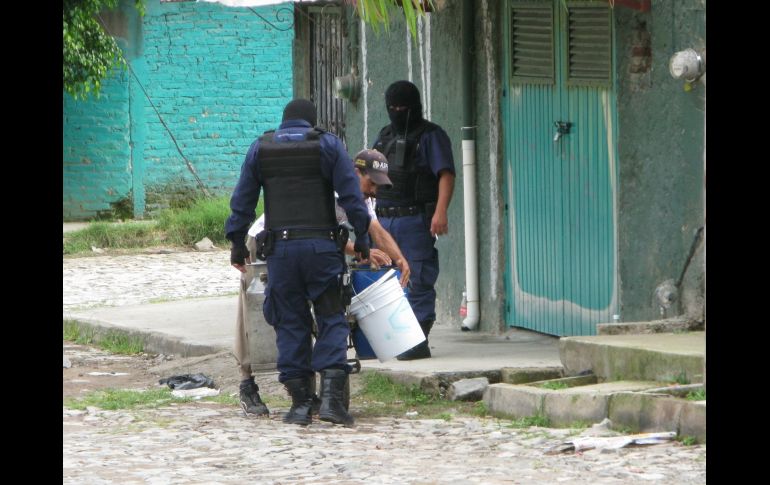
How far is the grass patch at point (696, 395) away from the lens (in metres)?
6.56

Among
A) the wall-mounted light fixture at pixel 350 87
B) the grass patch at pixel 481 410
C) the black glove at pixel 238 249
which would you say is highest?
the wall-mounted light fixture at pixel 350 87

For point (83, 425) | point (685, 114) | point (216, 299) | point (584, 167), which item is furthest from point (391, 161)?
point (216, 299)

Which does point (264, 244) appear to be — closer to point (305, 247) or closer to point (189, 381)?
point (305, 247)

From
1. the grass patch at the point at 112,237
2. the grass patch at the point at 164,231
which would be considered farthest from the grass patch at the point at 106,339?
the grass patch at the point at 164,231

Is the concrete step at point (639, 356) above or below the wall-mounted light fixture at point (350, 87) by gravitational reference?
below

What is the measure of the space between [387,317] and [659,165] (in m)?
1.99

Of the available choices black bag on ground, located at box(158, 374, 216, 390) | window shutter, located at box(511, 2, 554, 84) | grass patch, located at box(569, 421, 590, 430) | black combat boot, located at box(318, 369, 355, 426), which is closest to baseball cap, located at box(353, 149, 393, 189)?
black combat boot, located at box(318, 369, 355, 426)

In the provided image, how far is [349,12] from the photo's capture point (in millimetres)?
12562

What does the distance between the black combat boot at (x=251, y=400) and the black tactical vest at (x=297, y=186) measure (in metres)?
0.98

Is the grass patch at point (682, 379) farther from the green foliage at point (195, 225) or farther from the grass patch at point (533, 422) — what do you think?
the green foliage at point (195, 225)

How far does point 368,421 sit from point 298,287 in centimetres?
84

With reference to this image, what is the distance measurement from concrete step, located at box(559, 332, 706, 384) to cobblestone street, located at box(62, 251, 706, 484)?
608 millimetres

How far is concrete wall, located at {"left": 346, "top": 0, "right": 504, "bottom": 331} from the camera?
1066 centimetres

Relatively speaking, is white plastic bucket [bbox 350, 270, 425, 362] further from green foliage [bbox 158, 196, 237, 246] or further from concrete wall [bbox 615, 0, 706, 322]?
green foliage [bbox 158, 196, 237, 246]
